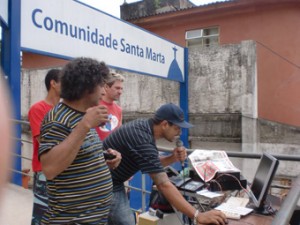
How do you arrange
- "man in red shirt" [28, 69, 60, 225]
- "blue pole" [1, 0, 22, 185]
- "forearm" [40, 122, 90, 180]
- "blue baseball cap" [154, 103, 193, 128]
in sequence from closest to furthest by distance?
"forearm" [40, 122, 90, 180], "blue baseball cap" [154, 103, 193, 128], "man in red shirt" [28, 69, 60, 225], "blue pole" [1, 0, 22, 185]

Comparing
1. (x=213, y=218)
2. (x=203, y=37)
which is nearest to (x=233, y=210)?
(x=213, y=218)

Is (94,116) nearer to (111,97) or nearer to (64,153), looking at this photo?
(64,153)

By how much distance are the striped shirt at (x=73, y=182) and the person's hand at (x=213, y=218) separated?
54 cm

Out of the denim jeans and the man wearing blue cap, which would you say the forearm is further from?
the denim jeans

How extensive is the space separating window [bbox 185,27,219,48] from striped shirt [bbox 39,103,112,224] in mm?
11999

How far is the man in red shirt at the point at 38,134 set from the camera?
8.07ft

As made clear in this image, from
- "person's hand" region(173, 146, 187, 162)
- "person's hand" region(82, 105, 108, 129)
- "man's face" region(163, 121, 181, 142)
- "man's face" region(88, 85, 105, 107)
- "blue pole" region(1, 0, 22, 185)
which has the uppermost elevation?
"blue pole" region(1, 0, 22, 185)

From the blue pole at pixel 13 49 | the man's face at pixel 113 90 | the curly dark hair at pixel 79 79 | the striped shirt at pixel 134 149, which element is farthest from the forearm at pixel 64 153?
the blue pole at pixel 13 49

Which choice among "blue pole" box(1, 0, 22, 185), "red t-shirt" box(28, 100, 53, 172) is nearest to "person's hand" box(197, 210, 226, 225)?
"red t-shirt" box(28, 100, 53, 172)

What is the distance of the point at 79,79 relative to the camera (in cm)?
186

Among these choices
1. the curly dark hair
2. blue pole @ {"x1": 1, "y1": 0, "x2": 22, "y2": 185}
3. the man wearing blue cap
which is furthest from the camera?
blue pole @ {"x1": 1, "y1": 0, "x2": 22, "y2": 185}

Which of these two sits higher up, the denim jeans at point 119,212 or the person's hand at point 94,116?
the person's hand at point 94,116

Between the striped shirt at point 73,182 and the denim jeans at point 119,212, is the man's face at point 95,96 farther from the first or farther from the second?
the denim jeans at point 119,212

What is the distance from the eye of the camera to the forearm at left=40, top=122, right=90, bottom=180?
165 cm
